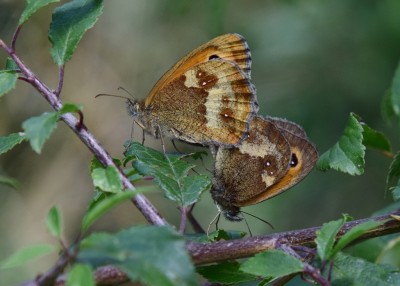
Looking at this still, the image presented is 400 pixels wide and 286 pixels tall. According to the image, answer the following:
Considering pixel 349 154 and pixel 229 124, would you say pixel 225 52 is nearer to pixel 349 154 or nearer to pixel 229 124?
pixel 229 124

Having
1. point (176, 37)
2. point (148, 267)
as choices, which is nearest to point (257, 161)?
point (148, 267)

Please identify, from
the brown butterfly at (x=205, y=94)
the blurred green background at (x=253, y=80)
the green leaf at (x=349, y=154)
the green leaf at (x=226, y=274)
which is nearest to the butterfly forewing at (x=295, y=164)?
the green leaf at (x=349, y=154)

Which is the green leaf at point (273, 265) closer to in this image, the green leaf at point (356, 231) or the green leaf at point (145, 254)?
the green leaf at point (356, 231)

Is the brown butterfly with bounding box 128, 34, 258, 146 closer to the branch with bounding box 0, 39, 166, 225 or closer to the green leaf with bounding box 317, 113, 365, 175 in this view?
the green leaf with bounding box 317, 113, 365, 175

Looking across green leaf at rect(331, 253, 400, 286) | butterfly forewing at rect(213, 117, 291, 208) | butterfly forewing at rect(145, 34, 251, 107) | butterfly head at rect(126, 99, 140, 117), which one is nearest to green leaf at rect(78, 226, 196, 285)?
green leaf at rect(331, 253, 400, 286)

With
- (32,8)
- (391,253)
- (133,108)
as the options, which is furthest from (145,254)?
(133,108)

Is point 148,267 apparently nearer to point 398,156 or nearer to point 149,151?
point 149,151
